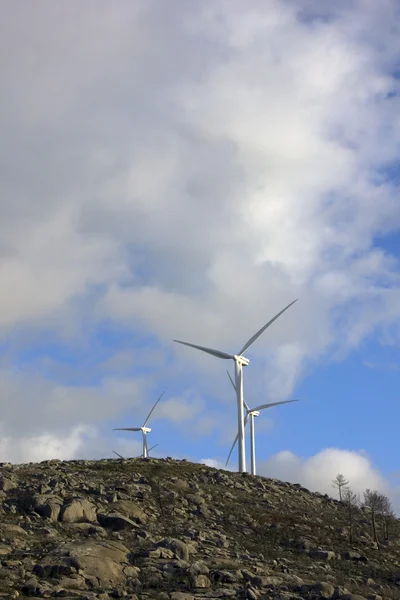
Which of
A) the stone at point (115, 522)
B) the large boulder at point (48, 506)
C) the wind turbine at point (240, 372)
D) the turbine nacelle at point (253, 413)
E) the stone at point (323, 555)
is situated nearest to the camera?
the large boulder at point (48, 506)

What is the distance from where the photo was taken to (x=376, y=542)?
51969mm

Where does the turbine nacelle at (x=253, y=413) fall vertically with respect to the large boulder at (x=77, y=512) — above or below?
above

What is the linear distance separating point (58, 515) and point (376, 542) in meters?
26.1

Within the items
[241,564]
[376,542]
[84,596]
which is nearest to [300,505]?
[376,542]

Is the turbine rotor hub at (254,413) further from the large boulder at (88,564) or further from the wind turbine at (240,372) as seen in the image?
the large boulder at (88,564)

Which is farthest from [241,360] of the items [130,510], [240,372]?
[130,510]

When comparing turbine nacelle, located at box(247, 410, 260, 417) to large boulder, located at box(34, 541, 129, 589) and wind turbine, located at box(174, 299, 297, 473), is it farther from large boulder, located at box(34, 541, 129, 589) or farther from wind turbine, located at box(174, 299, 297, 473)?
large boulder, located at box(34, 541, 129, 589)

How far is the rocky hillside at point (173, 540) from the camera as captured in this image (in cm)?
2934


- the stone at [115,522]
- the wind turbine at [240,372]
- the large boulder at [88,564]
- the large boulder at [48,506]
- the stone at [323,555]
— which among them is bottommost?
the large boulder at [88,564]

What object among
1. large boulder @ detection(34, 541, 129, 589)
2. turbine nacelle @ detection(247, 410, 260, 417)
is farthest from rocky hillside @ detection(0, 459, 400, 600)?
turbine nacelle @ detection(247, 410, 260, 417)

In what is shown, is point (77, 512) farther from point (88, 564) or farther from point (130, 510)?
point (88, 564)

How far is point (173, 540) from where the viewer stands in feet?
119

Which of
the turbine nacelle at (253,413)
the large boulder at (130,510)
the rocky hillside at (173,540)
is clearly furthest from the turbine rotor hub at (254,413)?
the large boulder at (130,510)

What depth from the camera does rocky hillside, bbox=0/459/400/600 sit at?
1155 inches
